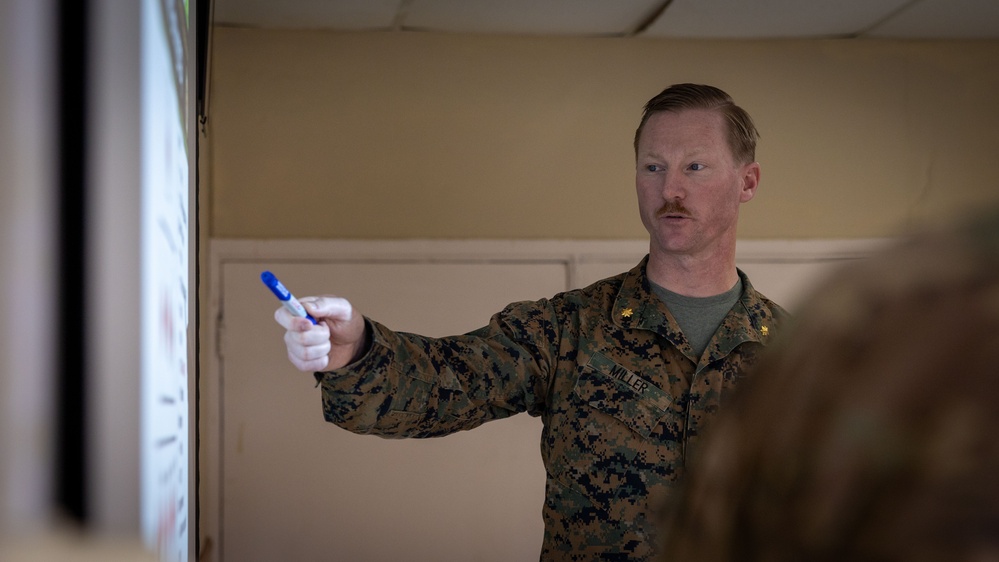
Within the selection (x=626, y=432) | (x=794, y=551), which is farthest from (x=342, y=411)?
(x=794, y=551)

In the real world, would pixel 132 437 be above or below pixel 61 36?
below

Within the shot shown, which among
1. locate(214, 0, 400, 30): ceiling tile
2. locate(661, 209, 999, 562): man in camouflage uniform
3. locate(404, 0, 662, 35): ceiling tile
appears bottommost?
locate(661, 209, 999, 562): man in camouflage uniform

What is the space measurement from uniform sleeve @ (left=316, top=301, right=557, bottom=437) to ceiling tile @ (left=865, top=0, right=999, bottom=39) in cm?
188

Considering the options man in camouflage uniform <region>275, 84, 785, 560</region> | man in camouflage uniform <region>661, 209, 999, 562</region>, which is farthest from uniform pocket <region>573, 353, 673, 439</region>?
man in camouflage uniform <region>661, 209, 999, 562</region>

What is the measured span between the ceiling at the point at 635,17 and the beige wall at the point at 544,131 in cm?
7

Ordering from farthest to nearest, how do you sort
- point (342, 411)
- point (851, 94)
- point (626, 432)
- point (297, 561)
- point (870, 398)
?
point (851, 94) → point (297, 561) → point (626, 432) → point (342, 411) → point (870, 398)

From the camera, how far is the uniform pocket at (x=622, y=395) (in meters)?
1.48

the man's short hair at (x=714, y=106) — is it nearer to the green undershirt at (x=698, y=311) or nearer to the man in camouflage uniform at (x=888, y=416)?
the green undershirt at (x=698, y=311)

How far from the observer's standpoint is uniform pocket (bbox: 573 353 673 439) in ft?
4.84

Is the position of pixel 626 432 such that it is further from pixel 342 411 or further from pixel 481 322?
pixel 481 322

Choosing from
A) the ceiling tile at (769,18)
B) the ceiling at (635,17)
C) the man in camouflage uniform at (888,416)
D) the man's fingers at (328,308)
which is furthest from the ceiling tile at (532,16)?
the man in camouflage uniform at (888,416)

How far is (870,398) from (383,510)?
2735mm

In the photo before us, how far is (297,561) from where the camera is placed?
273 cm

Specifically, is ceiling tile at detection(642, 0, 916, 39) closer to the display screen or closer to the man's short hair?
the man's short hair
